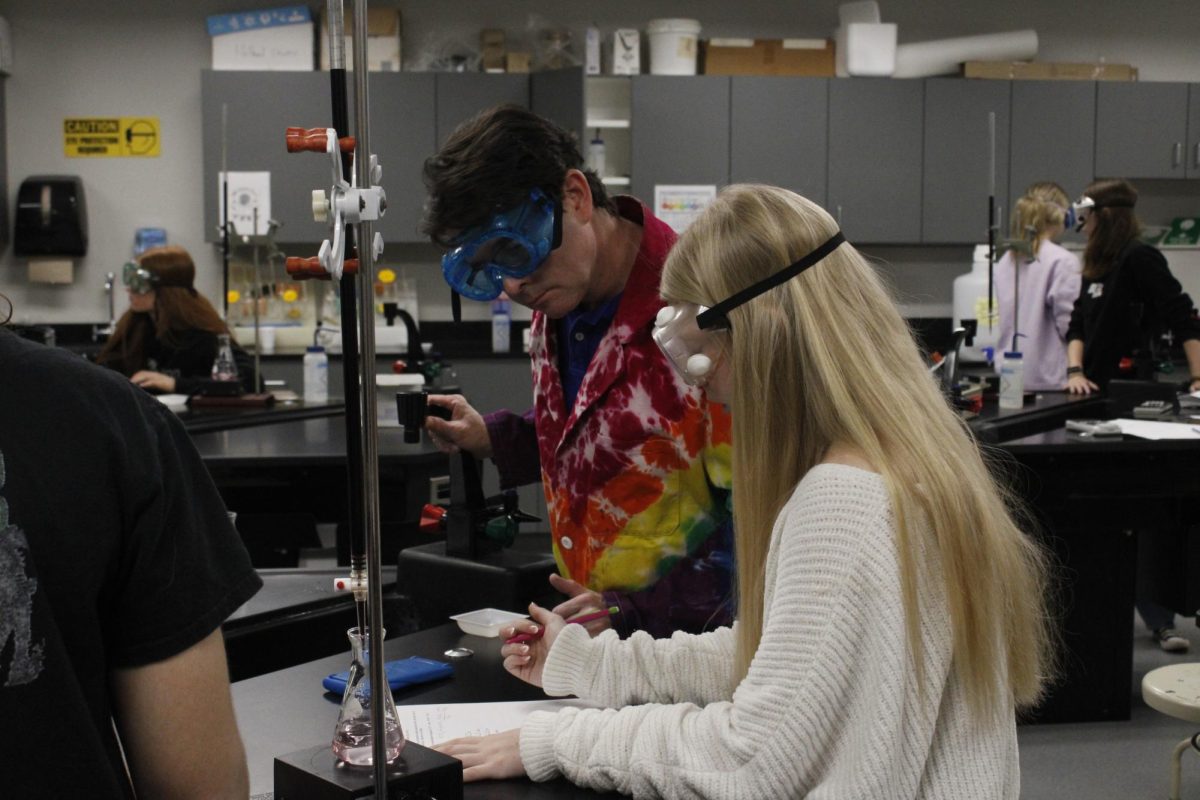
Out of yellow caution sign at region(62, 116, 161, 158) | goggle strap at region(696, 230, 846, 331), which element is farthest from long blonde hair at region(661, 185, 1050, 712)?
yellow caution sign at region(62, 116, 161, 158)

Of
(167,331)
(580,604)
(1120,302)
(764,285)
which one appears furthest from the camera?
(1120,302)

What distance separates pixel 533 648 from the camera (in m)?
1.54

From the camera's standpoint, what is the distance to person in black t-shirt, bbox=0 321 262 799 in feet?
2.76

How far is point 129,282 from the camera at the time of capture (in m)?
4.39

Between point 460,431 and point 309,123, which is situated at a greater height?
point 309,123

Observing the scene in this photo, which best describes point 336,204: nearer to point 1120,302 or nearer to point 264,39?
point 1120,302

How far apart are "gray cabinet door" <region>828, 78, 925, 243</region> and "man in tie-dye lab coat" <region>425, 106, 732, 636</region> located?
4389 mm

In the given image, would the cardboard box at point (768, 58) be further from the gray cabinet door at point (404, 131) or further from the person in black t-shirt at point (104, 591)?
the person in black t-shirt at point (104, 591)

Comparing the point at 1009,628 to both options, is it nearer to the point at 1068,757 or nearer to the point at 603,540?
the point at 603,540

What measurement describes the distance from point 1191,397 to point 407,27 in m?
3.99

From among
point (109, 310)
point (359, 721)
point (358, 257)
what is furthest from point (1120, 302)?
point (109, 310)

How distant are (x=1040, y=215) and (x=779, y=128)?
1504 millimetres

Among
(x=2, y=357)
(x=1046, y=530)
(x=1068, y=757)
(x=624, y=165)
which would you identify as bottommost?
(x=1068, y=757)

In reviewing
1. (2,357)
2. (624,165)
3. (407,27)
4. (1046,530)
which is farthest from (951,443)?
(407,27)
